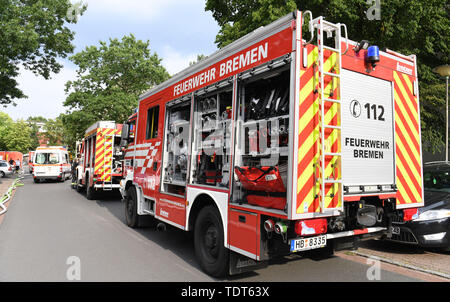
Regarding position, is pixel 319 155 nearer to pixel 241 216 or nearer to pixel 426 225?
pixel 241 216

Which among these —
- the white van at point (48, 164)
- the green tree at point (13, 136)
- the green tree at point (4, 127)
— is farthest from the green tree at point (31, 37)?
the green tree at point (13, 136)

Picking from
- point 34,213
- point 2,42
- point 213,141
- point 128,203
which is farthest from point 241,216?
point 2,42

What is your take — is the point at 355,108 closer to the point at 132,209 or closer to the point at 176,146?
the point at 176,146

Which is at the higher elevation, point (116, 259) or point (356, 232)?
point (356, 232)

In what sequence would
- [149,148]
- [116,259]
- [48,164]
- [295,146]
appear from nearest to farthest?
[295,146]
[116,259]
[149,148]
[48,164]

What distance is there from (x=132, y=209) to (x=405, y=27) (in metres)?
9.08

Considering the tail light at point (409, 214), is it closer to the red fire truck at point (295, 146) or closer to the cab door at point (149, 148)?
the red fire truck at point (295, 146)

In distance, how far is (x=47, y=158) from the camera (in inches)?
828

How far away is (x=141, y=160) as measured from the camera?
6.80 meters

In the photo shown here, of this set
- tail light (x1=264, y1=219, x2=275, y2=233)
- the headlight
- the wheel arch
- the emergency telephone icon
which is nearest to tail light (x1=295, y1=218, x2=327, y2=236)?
tail light (x1=264, y1=219, x2=275, y2=233)

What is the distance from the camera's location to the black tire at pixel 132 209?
7.13 metres

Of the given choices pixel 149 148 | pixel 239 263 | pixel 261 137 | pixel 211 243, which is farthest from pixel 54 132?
pixel 239 263

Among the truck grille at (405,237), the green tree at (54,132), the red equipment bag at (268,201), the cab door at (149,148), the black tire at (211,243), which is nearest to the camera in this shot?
the red equipment bag at (268,201)

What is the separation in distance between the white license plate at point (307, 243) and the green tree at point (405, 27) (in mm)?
7635
